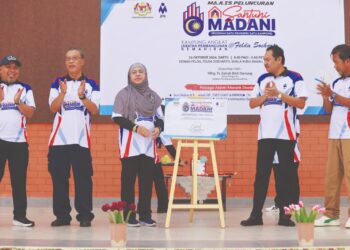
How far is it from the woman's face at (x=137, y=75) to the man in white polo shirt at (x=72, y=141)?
41 centimetres

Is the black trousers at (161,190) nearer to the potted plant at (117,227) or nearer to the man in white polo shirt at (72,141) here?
the man in white polo shirt at (72,141)

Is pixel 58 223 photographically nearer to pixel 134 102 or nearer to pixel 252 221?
pixel 134 102

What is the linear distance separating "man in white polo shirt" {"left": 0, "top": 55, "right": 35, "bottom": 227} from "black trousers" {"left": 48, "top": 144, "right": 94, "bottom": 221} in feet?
1.05

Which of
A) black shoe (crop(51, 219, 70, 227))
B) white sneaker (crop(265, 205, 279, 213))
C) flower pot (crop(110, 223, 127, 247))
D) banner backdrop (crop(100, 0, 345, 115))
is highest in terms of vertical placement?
banner backdrop (crop(100, 0, 345, 115))

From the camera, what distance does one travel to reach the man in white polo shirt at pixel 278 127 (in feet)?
25.5

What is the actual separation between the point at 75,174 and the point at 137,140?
746 mm

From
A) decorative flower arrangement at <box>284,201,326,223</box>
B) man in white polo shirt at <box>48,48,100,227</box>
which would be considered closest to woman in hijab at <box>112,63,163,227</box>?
man in white polo shirt at <box>48,48,100,227</box>

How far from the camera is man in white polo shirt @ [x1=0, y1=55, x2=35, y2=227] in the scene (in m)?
7.81

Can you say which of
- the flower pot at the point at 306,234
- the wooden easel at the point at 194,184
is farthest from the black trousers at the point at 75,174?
the flower pot at the point at 306,234

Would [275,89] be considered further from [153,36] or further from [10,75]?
[153,36]

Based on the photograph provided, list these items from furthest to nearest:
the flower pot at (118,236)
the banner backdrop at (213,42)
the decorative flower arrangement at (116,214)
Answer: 1. the banner backdrop at (213,42)
2. the decorative flower arrangement at (116,214)
3. the flower pot at (118,236)

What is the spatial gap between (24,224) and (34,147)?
10.3 feet

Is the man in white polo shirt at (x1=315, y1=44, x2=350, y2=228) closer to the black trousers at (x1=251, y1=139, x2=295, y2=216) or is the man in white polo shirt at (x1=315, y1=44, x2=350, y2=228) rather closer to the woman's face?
the black trousers at (x1=251, y1=139, x2=295, y2=216)

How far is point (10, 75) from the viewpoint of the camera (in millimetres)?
7918
